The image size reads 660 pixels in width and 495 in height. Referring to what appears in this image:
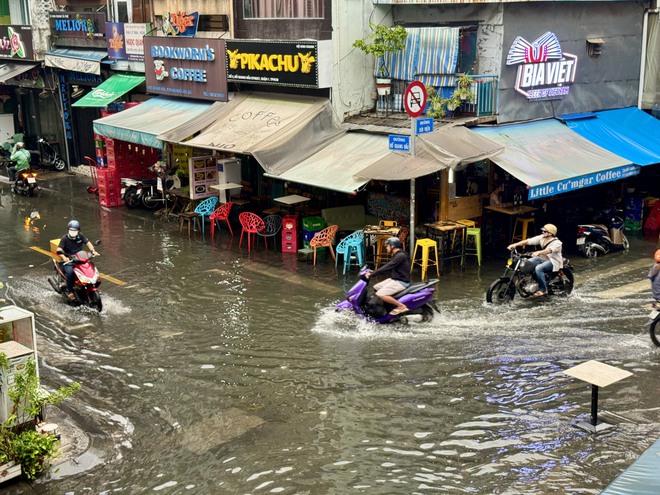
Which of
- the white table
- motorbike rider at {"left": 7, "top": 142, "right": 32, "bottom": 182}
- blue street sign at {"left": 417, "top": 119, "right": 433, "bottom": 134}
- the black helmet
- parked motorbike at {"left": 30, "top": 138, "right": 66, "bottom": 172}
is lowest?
parked motorbike at {"left": 30, "top": 138, "right": 66, "bottom": 172}

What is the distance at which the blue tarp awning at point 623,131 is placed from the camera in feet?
59.1

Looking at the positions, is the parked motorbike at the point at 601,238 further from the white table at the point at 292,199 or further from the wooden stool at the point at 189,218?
the wooden stool at the point at 189,218

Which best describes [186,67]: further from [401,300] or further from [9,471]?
[9,471]

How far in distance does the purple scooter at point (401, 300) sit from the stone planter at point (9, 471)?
616 cm

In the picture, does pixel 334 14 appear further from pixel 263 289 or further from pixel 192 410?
pixel 192 410

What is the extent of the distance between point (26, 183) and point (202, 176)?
789cm

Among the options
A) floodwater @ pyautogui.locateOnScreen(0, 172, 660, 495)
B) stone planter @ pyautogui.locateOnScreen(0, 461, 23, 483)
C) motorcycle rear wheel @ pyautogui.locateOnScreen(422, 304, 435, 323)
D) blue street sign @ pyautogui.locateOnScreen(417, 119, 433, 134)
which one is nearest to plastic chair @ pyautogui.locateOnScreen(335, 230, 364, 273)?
floodwater @ pyautogui.locateOnScreen(0, 172, 660, 495)

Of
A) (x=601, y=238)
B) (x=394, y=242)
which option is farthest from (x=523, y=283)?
(x=601, y=238)

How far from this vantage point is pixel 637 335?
41.2 feet

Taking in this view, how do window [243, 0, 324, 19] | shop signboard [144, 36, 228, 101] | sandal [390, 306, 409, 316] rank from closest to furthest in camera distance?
sandal [390, 306, 409, 316] < window [243, 0, 324, 19] < shop signboard [144, 36, 228, 101]

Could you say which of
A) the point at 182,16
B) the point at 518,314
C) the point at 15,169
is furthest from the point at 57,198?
the point at 518,314

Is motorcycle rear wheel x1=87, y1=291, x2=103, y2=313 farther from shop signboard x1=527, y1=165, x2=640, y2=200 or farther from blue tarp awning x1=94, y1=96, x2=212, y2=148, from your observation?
shop signboard x1=527, y1=165, x2=640, y2=200

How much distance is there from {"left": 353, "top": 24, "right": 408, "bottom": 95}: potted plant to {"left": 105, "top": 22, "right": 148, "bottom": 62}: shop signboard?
8443 millimetres

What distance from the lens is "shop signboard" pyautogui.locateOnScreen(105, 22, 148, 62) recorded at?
78.2 feet
